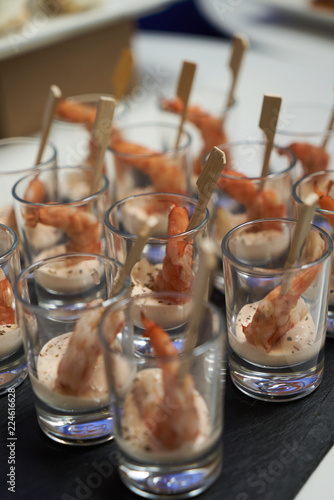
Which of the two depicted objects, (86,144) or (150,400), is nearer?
(150,400)

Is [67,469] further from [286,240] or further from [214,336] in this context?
[286,240]

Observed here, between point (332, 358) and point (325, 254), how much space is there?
240mm

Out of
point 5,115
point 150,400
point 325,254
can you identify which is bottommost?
point 5,115

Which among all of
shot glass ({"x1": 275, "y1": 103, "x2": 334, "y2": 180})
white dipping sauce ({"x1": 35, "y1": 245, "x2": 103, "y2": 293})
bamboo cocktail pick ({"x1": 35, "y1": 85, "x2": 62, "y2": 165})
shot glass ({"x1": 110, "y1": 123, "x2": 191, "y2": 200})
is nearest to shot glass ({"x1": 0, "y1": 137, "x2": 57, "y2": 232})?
bamboo cocktail pick ({"x1": 35, "y1": 85, "x2": 62, "y2": 165})

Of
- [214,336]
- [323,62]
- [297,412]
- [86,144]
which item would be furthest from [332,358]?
[323,62]

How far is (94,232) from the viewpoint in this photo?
4.08 feet

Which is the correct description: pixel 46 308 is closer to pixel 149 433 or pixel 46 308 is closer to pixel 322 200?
pixel 149 433

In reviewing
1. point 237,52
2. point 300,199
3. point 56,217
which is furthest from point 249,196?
point 237,52

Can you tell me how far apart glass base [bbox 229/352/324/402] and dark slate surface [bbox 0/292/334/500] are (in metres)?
0.01

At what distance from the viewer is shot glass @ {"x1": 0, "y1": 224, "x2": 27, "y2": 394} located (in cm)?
101

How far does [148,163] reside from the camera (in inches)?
56.2

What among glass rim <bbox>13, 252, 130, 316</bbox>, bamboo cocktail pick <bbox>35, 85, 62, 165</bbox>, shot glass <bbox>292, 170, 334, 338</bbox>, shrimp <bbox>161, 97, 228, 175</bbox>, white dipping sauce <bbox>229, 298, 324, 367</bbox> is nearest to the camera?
glass rim <bbox>13, 252, 130, 316</bbox>

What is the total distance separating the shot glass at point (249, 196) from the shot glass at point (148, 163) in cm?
13

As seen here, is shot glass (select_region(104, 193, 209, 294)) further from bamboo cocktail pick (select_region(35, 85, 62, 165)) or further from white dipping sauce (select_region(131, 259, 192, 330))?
bamboo cocktail pick (select_region(35, 85, 62, 165))
